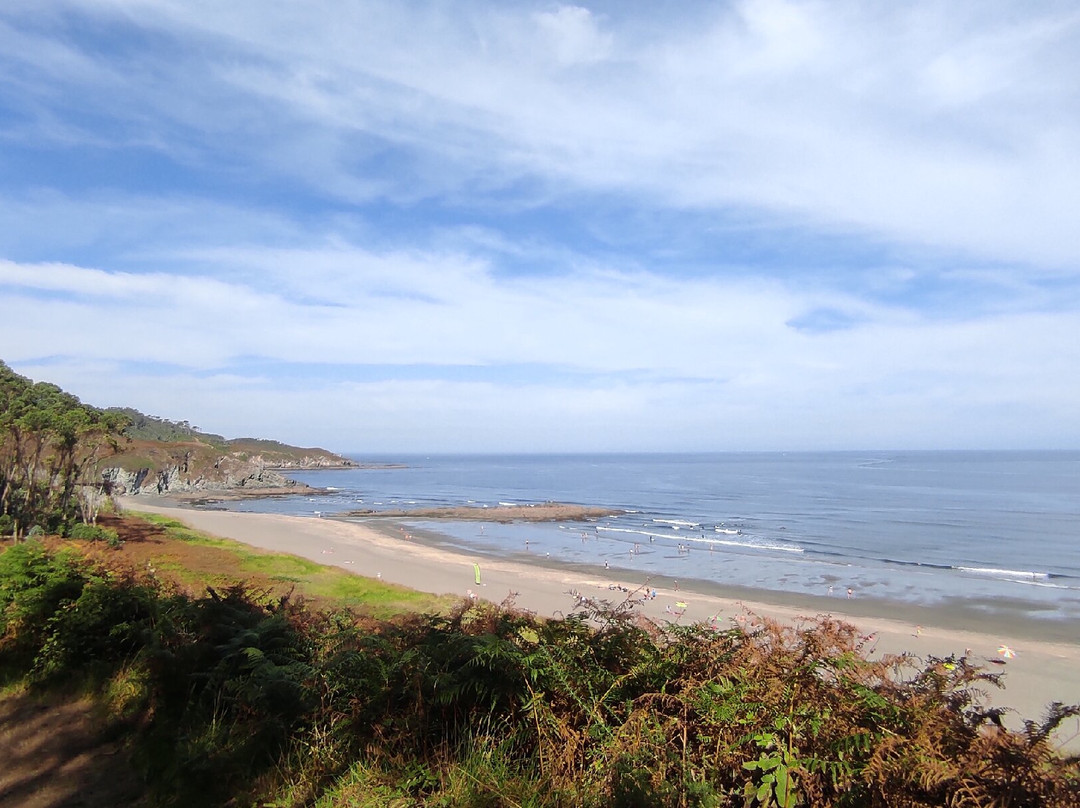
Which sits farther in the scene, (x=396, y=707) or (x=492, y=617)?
(x=492, y=617)

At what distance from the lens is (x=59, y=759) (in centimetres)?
511

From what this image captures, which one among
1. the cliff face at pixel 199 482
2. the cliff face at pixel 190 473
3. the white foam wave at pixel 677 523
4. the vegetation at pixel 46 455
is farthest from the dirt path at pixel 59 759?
the cliff face at pixel 190 473

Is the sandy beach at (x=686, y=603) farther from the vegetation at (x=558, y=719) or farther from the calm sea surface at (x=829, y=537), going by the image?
the calm sea surface at (x=829, y=537)

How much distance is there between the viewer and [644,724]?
3.73 meters

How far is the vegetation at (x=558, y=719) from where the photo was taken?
3.17 meters

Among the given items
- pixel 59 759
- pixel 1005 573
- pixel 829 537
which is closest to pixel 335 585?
pixel 59 759

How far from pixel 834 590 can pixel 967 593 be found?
550 centimetres

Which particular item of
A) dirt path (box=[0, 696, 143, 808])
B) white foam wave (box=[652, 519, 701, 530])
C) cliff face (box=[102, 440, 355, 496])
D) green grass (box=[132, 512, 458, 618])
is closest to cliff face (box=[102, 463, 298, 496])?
cliff face (box=[102, 440, 355, 496])

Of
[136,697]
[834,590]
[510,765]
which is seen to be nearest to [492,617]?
[510,765]

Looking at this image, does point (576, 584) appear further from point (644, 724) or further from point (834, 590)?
point (644, 724)

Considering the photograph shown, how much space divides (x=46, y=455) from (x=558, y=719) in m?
38.3

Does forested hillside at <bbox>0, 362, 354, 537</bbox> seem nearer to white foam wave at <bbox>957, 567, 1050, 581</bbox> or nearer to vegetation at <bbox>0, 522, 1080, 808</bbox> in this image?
vegetation at <bbox>0, 522, 1080, 808</bbox>

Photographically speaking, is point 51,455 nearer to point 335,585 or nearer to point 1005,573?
point 335,585

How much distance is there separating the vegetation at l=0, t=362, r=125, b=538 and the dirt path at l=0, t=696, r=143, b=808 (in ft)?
71.1
